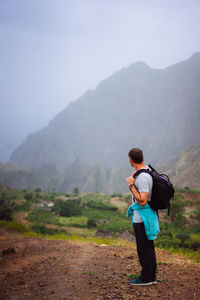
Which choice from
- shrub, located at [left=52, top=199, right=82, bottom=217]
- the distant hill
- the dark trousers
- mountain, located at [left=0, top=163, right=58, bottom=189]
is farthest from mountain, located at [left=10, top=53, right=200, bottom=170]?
the dark trousers

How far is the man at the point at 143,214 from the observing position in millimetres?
3428

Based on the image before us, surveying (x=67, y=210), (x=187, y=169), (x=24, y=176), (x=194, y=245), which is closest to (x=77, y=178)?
(x=24, y=176)

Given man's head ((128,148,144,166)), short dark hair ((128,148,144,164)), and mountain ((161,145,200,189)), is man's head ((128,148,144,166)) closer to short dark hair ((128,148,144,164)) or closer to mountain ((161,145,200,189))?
short dark hair ((128,148,144,164))

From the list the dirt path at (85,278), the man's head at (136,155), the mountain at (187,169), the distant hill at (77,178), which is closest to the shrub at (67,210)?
the dirt path at (85,278)

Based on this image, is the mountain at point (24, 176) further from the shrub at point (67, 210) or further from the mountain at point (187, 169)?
the shrub at point (67, 210)

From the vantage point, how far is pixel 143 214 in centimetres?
353

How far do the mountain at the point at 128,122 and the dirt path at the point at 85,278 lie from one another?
13043 cm

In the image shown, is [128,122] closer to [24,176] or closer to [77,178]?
[77,178]

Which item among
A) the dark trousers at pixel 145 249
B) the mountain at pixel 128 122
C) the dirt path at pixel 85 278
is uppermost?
the mountain at pixel 128 122

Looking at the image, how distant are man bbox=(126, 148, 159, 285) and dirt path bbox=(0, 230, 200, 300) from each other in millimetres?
399

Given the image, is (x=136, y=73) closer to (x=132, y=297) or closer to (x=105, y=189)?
(x=105, y=189)

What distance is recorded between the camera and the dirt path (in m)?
3.55

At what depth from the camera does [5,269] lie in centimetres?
504

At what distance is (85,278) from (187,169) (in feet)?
216
